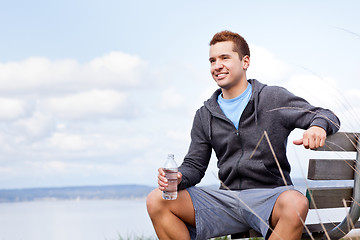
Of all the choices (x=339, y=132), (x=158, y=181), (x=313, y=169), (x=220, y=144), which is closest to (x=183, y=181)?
(x=158, y=181)

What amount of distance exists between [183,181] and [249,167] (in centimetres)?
46

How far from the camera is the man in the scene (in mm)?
2906

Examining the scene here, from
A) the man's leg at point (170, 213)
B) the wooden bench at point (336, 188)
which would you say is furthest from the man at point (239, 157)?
the wooden bench at point (336, 188)

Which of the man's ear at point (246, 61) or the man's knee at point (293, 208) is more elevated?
the man's ear at point (246, 61)

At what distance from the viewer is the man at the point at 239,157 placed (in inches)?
114

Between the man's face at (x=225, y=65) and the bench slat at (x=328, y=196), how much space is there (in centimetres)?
90

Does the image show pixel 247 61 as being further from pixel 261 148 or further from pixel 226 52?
pixel 261 148

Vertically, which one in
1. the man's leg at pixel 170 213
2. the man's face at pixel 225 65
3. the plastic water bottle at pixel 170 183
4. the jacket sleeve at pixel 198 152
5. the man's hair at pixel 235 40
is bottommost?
the man's leg at pixel 170 213

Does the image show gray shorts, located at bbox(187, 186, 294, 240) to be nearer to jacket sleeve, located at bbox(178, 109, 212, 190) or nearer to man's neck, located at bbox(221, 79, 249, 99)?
jacket sleeve, located at bbox(178, 109, 212, 190)

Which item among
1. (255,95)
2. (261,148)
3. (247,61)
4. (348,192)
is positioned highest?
(247,61)

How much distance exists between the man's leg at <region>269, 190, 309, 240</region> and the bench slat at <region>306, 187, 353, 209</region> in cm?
29

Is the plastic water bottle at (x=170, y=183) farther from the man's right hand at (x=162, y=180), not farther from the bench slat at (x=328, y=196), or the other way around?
the bench slat at (x=328, y=196)

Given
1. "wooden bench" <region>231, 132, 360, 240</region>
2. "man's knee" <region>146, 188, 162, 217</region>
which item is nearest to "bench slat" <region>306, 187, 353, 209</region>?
"wooden bench" <region>231, 132, 360, 240</region>

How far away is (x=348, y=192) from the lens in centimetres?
324
